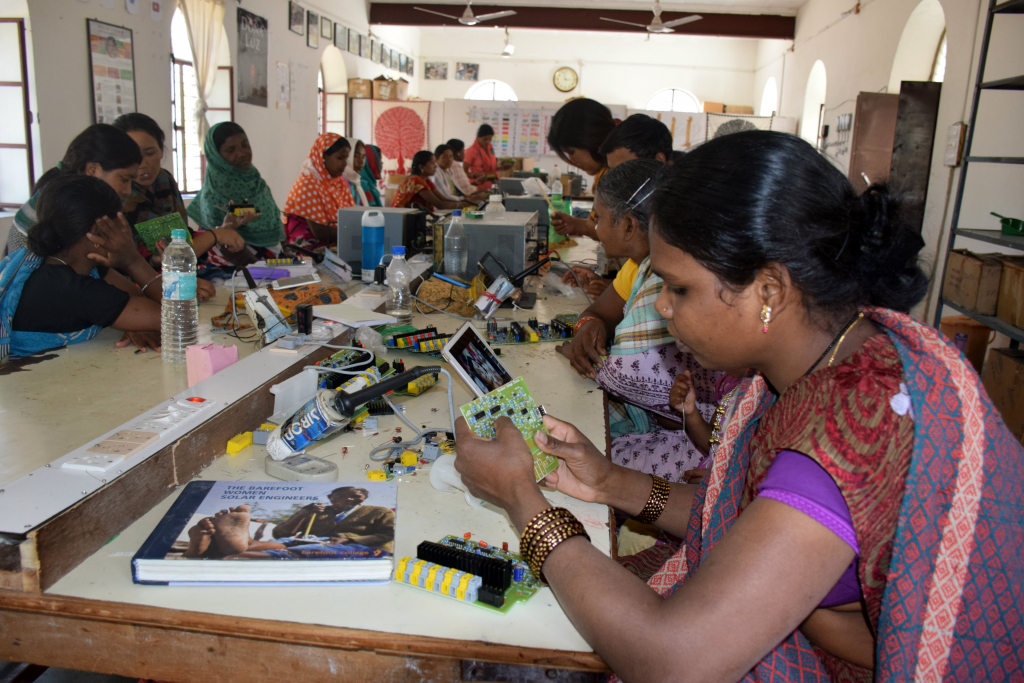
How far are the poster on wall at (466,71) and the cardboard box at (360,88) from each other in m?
3.90

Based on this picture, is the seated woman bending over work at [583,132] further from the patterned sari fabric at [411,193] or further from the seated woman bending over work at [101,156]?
the patterned sari fabric at [411,193]

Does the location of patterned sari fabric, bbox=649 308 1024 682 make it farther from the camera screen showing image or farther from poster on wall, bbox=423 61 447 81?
poster on wall, bbox=423 61 447 81

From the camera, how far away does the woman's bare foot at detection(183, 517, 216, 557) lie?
949 mm

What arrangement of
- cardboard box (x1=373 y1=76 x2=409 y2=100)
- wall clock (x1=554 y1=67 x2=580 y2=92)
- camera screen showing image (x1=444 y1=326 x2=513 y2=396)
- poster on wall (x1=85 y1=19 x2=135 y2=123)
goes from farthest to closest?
wall clock (x1=554 y1=67 x2=580 y2=92) < cardboard box (x1=373 y1=76 x2=409 y2=100) < poster on wall (x1=85 y1=19 x2=135 y2=123) < camera screen showing image (x1=444 y1=326 x2=513 y2=396)

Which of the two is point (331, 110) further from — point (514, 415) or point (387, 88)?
point (514, 415)

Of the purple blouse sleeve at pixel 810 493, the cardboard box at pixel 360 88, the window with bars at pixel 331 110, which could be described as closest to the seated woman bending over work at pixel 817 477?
the purple blouse sleeve at pixel 810 493

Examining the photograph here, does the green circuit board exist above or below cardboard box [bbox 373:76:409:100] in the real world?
below

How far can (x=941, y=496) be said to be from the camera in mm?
777

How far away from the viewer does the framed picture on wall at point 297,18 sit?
807 cm

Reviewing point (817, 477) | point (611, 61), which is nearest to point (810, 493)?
point (817, 477)

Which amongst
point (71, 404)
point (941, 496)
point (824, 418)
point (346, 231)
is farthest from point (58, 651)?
point (346, 231)

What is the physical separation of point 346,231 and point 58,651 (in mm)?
2504

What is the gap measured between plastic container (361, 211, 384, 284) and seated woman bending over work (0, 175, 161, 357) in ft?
→ 3.69

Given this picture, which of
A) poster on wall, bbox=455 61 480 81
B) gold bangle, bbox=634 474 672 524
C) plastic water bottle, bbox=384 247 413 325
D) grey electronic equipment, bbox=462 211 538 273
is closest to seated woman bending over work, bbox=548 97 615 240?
grey electronic equipment, bbox=462 211 538 273
